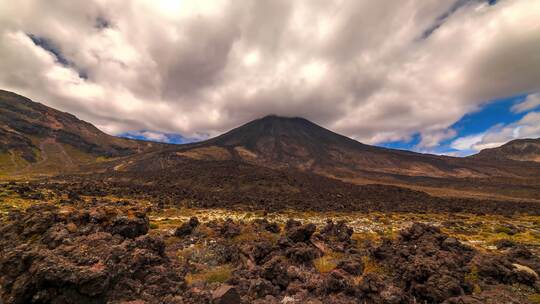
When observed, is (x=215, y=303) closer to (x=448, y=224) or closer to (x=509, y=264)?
(x=509, y=264)

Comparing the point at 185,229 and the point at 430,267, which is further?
the point at 185,229

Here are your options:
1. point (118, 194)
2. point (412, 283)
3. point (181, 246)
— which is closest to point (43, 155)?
point (118, 194)

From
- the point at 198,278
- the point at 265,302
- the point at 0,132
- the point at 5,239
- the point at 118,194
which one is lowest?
the point at 118,194

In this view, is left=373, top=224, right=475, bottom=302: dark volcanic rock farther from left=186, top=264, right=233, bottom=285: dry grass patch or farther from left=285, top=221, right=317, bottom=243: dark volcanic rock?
left=186, top=264, right=233, bottom=285: dry grass patch

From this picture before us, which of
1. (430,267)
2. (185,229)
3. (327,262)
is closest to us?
(430,267)

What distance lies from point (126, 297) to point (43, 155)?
9948 inches

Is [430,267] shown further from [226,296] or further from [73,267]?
[73,267]

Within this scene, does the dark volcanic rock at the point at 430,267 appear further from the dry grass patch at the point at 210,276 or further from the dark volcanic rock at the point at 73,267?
the dark volcanic rock at the point at 73,267

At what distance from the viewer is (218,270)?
13008 millimetres

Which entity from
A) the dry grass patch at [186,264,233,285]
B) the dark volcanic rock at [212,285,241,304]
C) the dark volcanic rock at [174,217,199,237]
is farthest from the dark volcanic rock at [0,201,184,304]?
the dark volcanic rock at [174,217,199,237]

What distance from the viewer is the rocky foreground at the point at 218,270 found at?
24.1 feet

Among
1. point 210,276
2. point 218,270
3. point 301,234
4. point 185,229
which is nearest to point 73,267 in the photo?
point 210,276

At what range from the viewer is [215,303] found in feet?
25.0

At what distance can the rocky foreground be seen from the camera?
7359 millimetres
